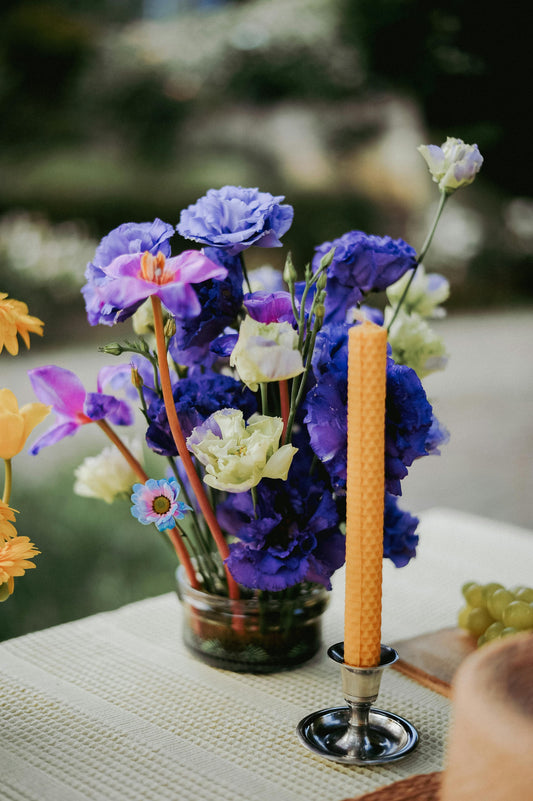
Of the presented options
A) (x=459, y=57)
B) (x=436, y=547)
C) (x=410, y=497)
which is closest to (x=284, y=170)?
(x=459, y=57)

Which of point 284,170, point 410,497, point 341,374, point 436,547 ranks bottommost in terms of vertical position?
point 410,497

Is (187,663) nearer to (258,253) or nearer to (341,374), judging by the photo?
(341,374)

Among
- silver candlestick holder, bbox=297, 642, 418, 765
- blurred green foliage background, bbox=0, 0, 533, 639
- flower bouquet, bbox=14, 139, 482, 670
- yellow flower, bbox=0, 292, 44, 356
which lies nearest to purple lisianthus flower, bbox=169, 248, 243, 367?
flower bouquet, bbox=14, 139, 482, 670

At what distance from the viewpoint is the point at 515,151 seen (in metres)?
6.43

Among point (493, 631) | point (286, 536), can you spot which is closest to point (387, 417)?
point (286, 536)

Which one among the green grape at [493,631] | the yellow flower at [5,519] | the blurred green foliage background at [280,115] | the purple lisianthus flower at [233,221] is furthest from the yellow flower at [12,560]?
the blurred green foliage background at [280,115]

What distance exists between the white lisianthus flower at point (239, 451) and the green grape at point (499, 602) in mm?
223

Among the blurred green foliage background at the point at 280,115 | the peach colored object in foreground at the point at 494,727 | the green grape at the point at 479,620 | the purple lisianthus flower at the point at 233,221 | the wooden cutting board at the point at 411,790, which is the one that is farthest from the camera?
the blurred green foliage background at the point at 280,115

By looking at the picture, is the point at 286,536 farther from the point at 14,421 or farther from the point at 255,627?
the point at 14,421

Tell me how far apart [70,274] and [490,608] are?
4592 mm

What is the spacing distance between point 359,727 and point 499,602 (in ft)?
0.59

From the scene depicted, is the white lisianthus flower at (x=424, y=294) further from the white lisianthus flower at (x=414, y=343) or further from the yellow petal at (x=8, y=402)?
the yellow petal at (x=8, y=402)

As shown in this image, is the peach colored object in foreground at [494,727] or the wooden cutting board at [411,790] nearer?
the peach colored object in foreground at [494,727]

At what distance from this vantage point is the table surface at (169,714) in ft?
1.70
